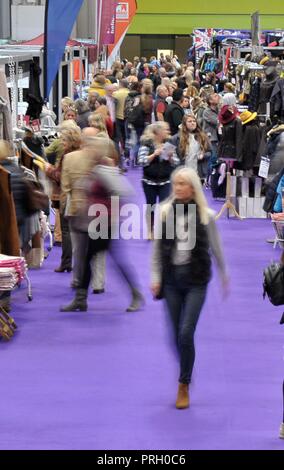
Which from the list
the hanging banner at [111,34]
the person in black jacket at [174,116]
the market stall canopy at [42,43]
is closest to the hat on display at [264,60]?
the person in black jacket at [174,116]

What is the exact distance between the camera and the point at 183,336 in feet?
21.9

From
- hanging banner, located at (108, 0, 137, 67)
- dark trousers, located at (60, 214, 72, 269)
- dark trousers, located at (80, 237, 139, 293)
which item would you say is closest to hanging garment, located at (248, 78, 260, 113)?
dark trousers, located at (60, 214, 72, 269)

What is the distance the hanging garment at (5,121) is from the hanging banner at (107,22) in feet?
44.3

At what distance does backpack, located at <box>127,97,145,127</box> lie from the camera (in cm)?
1767

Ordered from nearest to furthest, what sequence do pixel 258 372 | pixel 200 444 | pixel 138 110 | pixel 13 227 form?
pixel 200 444, pixel 258 372, pixel 13 227, pixel 138 110

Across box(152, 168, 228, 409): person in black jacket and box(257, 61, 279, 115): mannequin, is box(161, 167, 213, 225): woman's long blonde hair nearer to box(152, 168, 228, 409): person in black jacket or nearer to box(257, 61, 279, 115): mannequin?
box(152, 168, 228, 409): person in black jacket

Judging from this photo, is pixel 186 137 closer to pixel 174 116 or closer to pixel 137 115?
pixel 174 116

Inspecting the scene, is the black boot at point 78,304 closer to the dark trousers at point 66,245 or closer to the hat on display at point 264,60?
the dark trousers at point 66,245

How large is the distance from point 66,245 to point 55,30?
285 centimetres

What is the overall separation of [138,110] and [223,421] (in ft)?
38.1

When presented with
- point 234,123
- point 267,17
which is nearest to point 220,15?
point 267,17

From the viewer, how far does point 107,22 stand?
944 inches

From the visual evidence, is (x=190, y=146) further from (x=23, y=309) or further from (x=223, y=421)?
(x=223, y=421)

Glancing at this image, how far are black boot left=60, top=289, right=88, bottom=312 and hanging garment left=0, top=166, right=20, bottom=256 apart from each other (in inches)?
26.1
